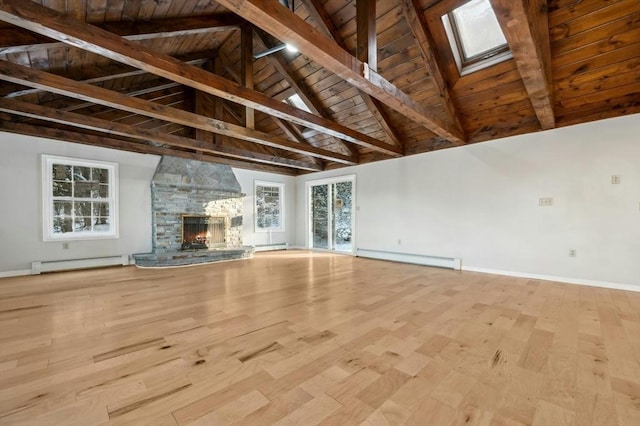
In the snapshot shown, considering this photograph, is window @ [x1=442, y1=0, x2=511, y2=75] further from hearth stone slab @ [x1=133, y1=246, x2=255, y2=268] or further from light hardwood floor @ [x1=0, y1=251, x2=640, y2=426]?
hearth stone slab @ [x1=133, y1=246, x2=255, y2=268]

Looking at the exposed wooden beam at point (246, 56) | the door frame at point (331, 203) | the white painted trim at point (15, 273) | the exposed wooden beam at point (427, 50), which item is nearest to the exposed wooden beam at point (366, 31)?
the exposed wooden beam at point (427, 50)

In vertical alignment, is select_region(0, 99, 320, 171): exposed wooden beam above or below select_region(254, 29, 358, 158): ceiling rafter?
below

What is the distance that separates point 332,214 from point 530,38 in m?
5.60

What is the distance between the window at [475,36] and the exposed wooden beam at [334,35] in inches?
55.7

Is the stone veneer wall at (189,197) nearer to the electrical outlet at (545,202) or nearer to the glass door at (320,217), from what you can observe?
the glass door at (320,217)

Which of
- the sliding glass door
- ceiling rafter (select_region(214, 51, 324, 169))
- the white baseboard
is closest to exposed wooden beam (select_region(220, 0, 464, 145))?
ceiling rafter (select_region(214, 51, 324, 169))

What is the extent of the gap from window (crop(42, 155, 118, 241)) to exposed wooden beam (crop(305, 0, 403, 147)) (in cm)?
478

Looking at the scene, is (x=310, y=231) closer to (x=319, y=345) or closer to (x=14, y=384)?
(x=319, y=345)

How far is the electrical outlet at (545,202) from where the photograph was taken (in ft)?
13.2

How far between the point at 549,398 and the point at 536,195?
12.2 feet

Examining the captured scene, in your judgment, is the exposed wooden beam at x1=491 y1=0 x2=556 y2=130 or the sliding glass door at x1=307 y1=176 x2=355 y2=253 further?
the sliding glass door at x1=307 y1=176 x2=355 y2=253

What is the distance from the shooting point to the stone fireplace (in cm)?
568

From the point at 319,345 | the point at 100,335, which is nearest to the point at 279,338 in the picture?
the point at 319,345

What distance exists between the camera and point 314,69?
4.60 meters
